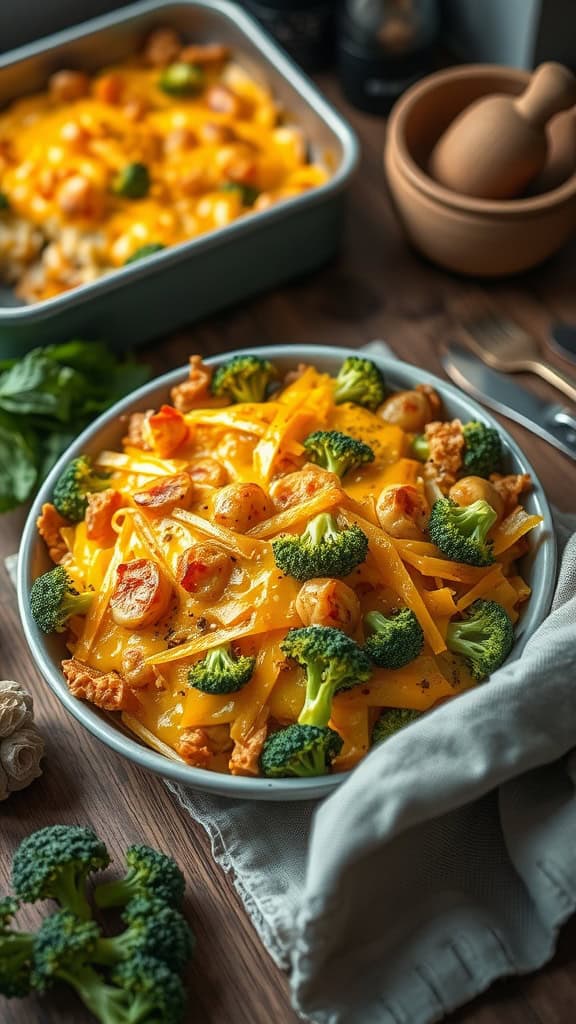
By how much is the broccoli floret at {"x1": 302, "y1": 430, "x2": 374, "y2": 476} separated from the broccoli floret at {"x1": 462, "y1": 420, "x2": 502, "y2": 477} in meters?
0.20

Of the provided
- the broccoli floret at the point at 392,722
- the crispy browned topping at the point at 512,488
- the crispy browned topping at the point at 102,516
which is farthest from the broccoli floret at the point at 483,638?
the crispy browned topping at the point at 102,516

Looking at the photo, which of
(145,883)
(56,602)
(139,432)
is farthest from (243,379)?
(145,883)

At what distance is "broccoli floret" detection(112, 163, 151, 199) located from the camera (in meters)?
2.85

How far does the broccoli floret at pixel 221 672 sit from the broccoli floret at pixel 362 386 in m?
0.67

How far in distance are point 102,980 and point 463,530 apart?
0.97m

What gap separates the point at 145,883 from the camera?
1.83 metres

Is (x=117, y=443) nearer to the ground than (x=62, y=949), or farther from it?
farther from it

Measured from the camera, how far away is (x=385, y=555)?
194 centimetres

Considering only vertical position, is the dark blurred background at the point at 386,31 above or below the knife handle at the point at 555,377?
above

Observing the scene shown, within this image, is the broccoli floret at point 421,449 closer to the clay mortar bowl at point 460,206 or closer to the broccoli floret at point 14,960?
the clay mortar bowl at point 460,206

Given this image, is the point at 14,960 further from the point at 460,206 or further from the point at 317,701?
the point at 460,206

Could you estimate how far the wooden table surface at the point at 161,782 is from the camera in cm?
179

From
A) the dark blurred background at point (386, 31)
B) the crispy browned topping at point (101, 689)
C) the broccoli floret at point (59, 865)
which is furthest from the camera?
the dark blurred background at point (386, 31)

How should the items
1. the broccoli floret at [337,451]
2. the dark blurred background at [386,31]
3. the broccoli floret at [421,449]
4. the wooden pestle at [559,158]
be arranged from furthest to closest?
the dark blurred background at [386,31] < the wooden pestle at [559,158] < the broccoli floret at [421,449] < the broccoli floret at [337,451]
